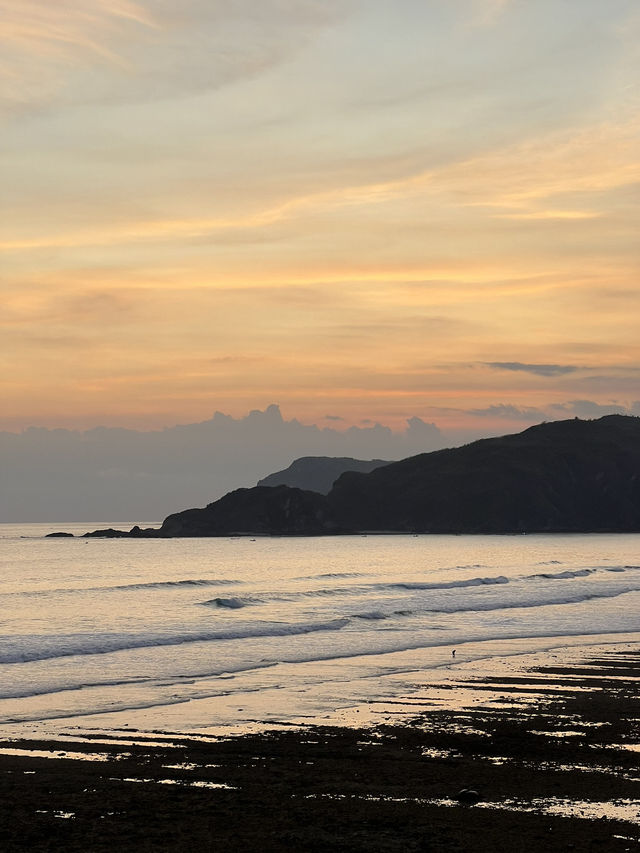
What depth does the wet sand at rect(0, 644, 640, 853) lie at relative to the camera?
10.9 m

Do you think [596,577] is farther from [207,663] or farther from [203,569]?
[207,663]

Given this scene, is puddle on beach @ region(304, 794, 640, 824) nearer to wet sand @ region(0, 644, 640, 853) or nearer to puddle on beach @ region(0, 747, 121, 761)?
wet sand @ region(0, 644, 640, 853)

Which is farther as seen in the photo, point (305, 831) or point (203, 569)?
point (203, 569)

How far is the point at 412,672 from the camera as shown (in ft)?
85.9

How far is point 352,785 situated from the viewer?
13.3 m

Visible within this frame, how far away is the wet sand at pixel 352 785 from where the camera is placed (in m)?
10.9

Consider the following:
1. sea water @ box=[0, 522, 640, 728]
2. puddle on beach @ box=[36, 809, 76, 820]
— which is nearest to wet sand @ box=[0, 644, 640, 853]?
puddle on beach @ box=[36, 809, 76, 820]

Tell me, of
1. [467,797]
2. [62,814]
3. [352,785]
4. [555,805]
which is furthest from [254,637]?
[555,805]

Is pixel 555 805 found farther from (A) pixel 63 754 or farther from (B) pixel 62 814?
(A) pixel 63 754

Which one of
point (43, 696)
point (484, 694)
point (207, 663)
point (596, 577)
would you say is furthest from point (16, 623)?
point (596, 577)

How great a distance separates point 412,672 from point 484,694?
173 inches

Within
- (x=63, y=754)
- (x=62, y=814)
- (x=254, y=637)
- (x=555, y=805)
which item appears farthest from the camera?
(x=254, y=637)

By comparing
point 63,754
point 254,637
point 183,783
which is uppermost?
point 183,783

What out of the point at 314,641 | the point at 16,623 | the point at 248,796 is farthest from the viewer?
the point at 16,623
